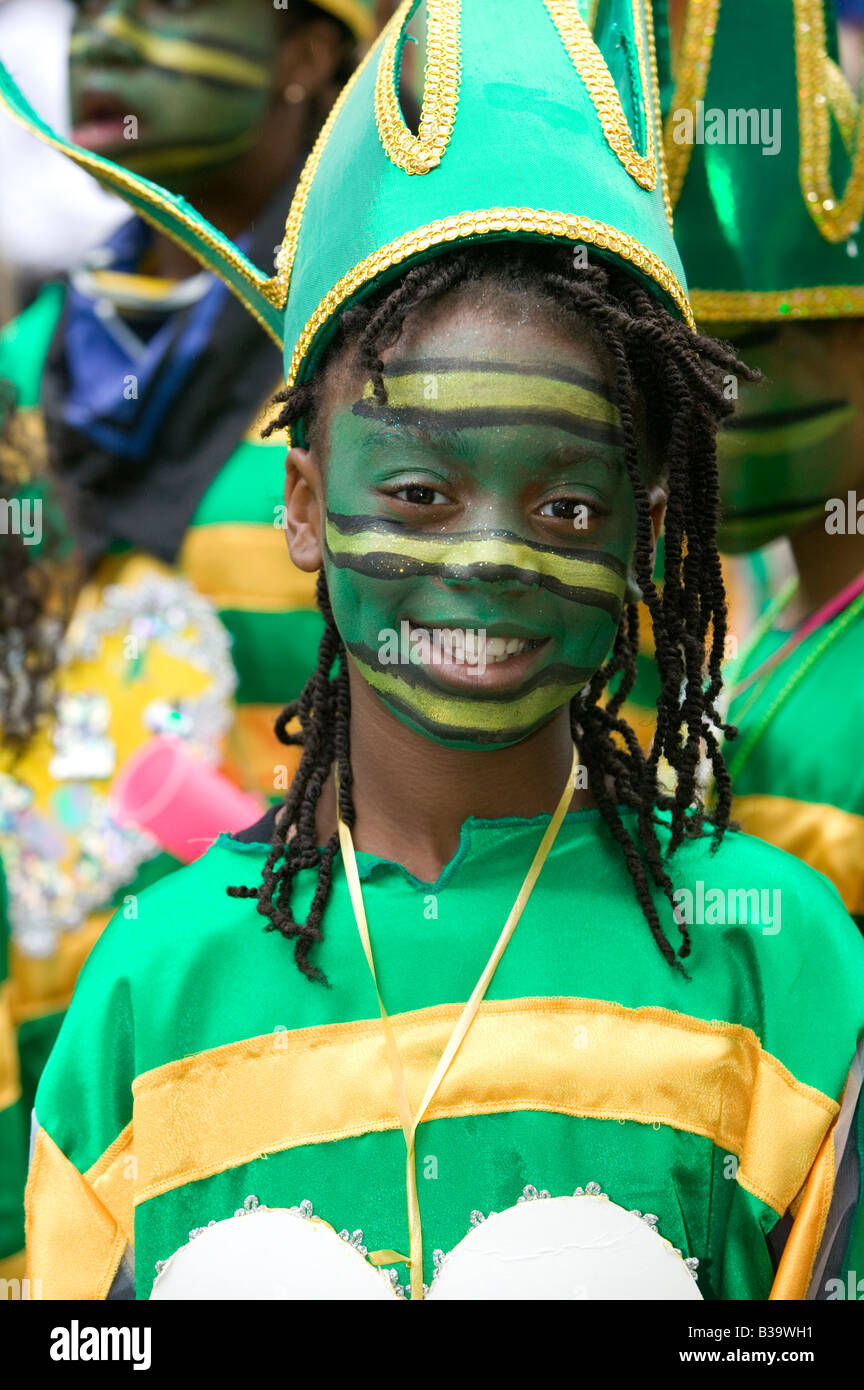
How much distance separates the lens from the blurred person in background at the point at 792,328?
2.33 m

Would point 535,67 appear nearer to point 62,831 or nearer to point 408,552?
point 408,552

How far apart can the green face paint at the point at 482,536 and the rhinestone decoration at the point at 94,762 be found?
1.64 m

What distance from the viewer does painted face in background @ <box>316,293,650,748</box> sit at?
1.58m

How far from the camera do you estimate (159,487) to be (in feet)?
11.1

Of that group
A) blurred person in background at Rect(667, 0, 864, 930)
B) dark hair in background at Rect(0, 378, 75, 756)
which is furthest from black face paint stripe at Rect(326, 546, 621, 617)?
dark hair in background at Rect(0, 378, 75, 756)

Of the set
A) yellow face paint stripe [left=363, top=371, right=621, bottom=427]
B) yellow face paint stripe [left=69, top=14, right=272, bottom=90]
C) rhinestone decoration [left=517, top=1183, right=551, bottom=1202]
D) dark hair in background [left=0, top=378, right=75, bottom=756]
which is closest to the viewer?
yellow face paint stripe [left=363, top=371, right=621, bottom=427]

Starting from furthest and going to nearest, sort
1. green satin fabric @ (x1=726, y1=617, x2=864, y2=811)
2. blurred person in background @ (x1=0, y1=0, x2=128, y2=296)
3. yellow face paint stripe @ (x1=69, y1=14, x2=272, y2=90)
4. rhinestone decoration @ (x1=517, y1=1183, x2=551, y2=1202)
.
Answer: blurred person in background @ (x1=0, y1=0, x2=128, y2=296) < yellow face paint stripe @ (x1=69, y1=14, x2=272, y2=90) < green satin fabric @ (x1=726, y1=617, x2=864, y2=811) < rhinestone decoration @ (x1=517, y1=1183, x2=551, y2=1202)

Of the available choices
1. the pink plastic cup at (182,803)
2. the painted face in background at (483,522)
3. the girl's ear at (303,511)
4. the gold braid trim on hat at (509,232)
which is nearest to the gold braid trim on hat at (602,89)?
the gold braid trim on hat at (509,232)

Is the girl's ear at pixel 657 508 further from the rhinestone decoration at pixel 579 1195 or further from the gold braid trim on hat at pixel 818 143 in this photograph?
the gold braid trim on hat at pixel 818 143

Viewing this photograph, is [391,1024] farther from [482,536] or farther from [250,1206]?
[482,536]

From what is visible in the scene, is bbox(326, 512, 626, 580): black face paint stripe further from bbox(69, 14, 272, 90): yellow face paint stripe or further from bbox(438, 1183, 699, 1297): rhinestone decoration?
bbox(69, 14, 272, 90): yellow face paint stripe

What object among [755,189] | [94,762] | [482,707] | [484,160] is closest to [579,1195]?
[482,707]

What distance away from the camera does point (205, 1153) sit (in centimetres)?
174
